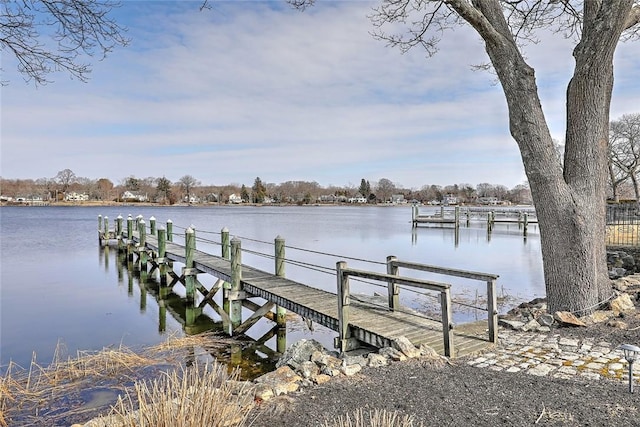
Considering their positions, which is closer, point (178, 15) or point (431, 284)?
point (431, 284)

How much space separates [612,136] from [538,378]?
39411 millimetres

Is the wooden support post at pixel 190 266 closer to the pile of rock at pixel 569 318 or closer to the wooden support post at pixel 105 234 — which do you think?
the pile of rock at pixel 569 318

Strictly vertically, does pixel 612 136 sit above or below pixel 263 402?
above

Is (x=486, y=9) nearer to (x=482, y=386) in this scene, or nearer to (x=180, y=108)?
(x=482, y=386)

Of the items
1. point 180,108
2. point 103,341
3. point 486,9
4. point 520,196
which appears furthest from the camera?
point 520,196

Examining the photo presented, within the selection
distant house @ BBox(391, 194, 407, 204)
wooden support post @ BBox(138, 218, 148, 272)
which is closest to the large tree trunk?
wooden support post @ BBox(138, 218, 148, 272)

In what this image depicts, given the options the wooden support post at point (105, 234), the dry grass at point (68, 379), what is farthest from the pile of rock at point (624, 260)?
the wooden support post at point (105, 234)

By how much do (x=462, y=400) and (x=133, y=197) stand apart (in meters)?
107

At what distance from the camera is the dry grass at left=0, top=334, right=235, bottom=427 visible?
5.30 metres

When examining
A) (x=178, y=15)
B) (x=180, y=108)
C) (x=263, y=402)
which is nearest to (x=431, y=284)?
(x=263, y=402)

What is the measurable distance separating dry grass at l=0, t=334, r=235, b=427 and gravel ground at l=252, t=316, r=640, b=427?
10.7 ft

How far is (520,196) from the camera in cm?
9706

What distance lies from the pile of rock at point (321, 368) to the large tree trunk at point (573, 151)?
2.87 meters

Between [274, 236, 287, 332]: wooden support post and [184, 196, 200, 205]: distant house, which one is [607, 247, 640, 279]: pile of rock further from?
[184, 196, 200, 205]: distant house
